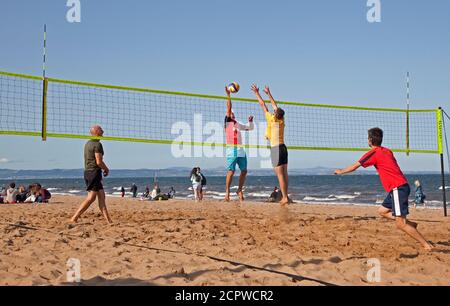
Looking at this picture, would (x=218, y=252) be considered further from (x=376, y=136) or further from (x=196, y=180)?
(x=196, y=180)

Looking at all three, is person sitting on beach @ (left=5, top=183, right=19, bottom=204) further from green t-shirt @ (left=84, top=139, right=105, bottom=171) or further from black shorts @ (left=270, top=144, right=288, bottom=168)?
black shorts @ (left=270, top=144, right=288, bottom=168)

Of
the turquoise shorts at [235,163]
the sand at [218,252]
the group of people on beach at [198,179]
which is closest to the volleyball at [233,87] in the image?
the turquoise shorts at [235,163]

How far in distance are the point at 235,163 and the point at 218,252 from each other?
324 centimetres

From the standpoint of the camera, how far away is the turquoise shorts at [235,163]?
7.78m

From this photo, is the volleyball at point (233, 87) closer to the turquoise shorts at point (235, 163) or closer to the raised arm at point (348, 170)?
the turquoise shorts at point (235, 163)

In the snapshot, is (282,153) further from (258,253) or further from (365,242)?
(258,253)

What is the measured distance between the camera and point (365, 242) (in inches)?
211

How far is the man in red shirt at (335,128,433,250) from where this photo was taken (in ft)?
16.2

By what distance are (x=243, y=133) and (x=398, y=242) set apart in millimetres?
3244

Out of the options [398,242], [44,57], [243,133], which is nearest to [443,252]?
[398,242]

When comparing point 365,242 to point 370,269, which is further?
point 365,242

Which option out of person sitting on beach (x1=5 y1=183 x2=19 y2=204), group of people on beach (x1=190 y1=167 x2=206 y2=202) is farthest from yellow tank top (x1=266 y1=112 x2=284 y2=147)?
person sitting on beach (x1=5 y1=183 x2=19 y2=204)

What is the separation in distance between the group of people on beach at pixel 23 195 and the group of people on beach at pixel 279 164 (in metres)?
9.37
